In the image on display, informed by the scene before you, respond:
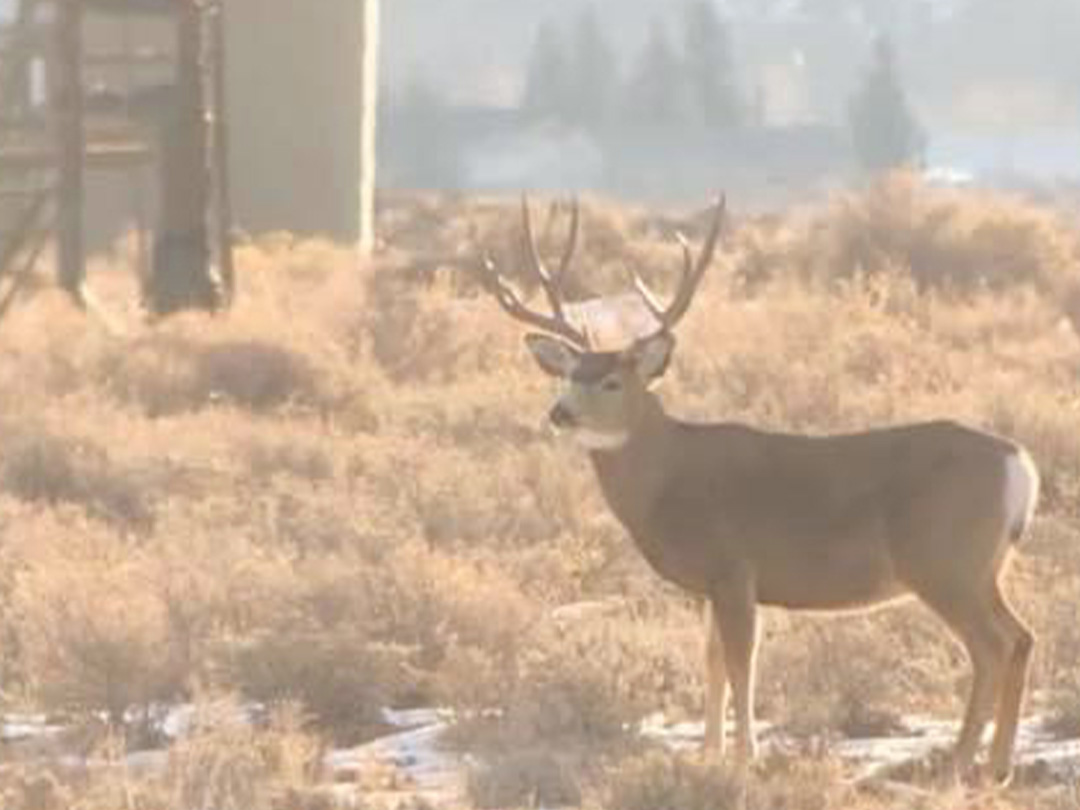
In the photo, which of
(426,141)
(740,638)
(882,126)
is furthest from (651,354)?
(426,141)

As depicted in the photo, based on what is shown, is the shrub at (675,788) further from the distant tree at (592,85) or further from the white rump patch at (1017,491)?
the distant tree at (592,85)

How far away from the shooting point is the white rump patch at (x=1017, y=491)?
33.5ft

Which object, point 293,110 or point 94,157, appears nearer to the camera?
point 94,157

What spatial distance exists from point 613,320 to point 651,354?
7397 millimetres

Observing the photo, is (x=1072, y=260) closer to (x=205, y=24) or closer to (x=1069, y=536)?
(x=205, y=24)

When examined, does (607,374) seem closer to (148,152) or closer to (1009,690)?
(1009,690)

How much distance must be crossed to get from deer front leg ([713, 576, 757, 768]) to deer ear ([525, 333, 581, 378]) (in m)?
1.07

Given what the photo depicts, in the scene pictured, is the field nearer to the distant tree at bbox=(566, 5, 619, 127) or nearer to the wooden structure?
the wooden structure

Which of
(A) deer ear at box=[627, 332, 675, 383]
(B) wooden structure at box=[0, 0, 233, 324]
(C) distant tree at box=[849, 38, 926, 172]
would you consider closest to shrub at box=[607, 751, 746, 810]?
(A) deer ear at box=[627, 332, 675, 383]

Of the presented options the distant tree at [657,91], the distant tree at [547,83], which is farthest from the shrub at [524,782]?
the distant tree at [547,83]

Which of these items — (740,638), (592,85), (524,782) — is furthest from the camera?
(592,85)

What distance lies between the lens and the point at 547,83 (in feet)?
370

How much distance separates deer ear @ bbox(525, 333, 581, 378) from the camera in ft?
36.3

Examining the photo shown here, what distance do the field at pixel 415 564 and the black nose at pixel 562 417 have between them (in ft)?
3.05
